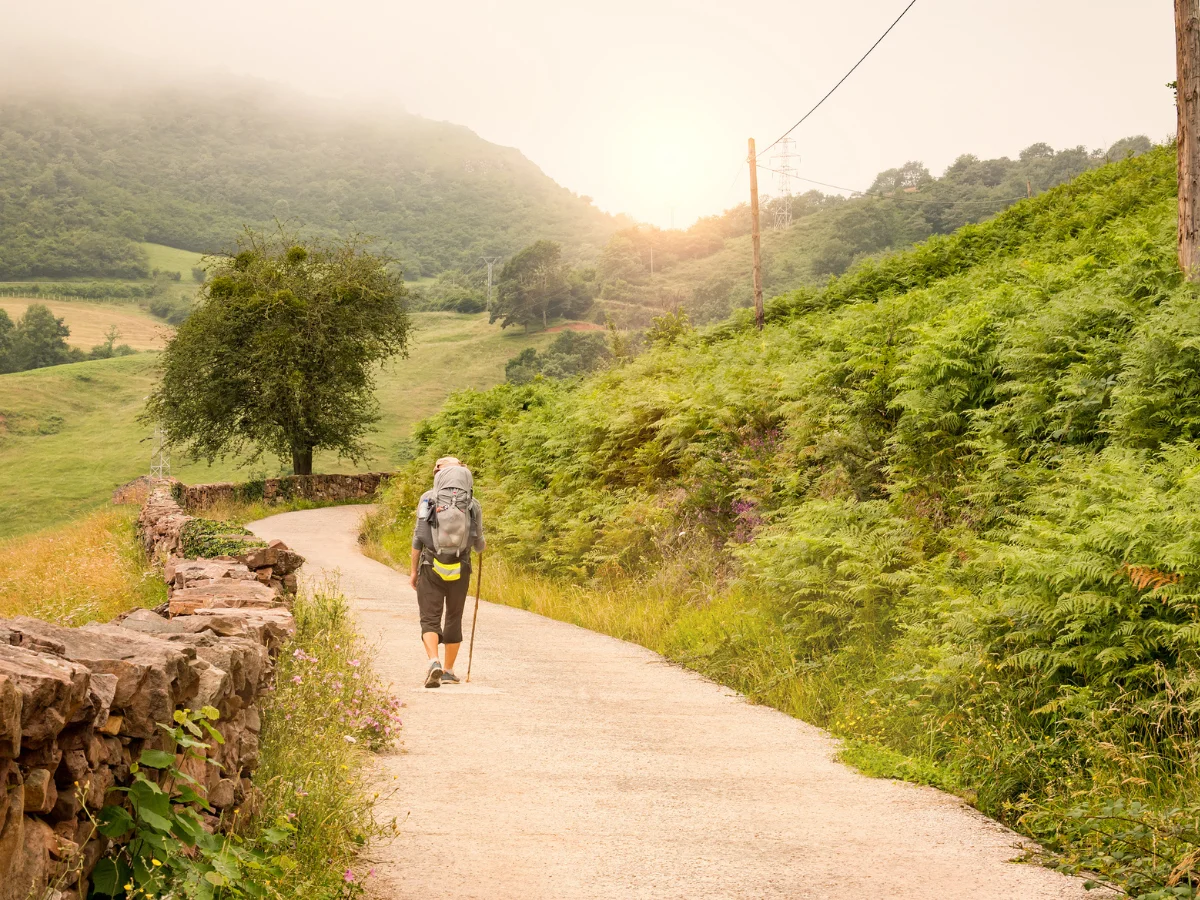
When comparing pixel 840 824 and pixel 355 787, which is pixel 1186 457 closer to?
pixel 840 824

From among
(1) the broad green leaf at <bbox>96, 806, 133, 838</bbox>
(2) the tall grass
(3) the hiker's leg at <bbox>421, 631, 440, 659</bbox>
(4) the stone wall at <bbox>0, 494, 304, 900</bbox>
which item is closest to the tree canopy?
(2) the tall grass

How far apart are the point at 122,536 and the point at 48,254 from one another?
152334 mm

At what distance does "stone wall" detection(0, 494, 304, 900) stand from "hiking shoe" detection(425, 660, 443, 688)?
4.20m

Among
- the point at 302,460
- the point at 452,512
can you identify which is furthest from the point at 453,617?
the point at 302,460

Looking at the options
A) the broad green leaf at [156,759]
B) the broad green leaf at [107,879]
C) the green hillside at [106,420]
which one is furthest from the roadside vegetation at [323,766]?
the green hillside at [106,420]

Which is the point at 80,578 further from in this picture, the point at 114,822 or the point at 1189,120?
the point at 1189,120

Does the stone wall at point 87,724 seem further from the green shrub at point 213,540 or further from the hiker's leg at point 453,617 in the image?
the green shrub at point 213,540

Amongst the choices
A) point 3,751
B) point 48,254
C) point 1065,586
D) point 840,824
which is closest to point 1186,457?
point 1065,586

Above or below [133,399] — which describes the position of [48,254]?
above

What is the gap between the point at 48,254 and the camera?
154m

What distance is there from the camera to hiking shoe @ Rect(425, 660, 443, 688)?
9.84 m

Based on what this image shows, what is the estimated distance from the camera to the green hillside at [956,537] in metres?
6.13

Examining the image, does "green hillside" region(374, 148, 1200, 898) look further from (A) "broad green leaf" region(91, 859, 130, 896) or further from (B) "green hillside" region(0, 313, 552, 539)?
(B) "green hillside" region(0, 313, 552, 539)

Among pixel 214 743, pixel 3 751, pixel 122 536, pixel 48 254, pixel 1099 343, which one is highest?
pixel 48 254
